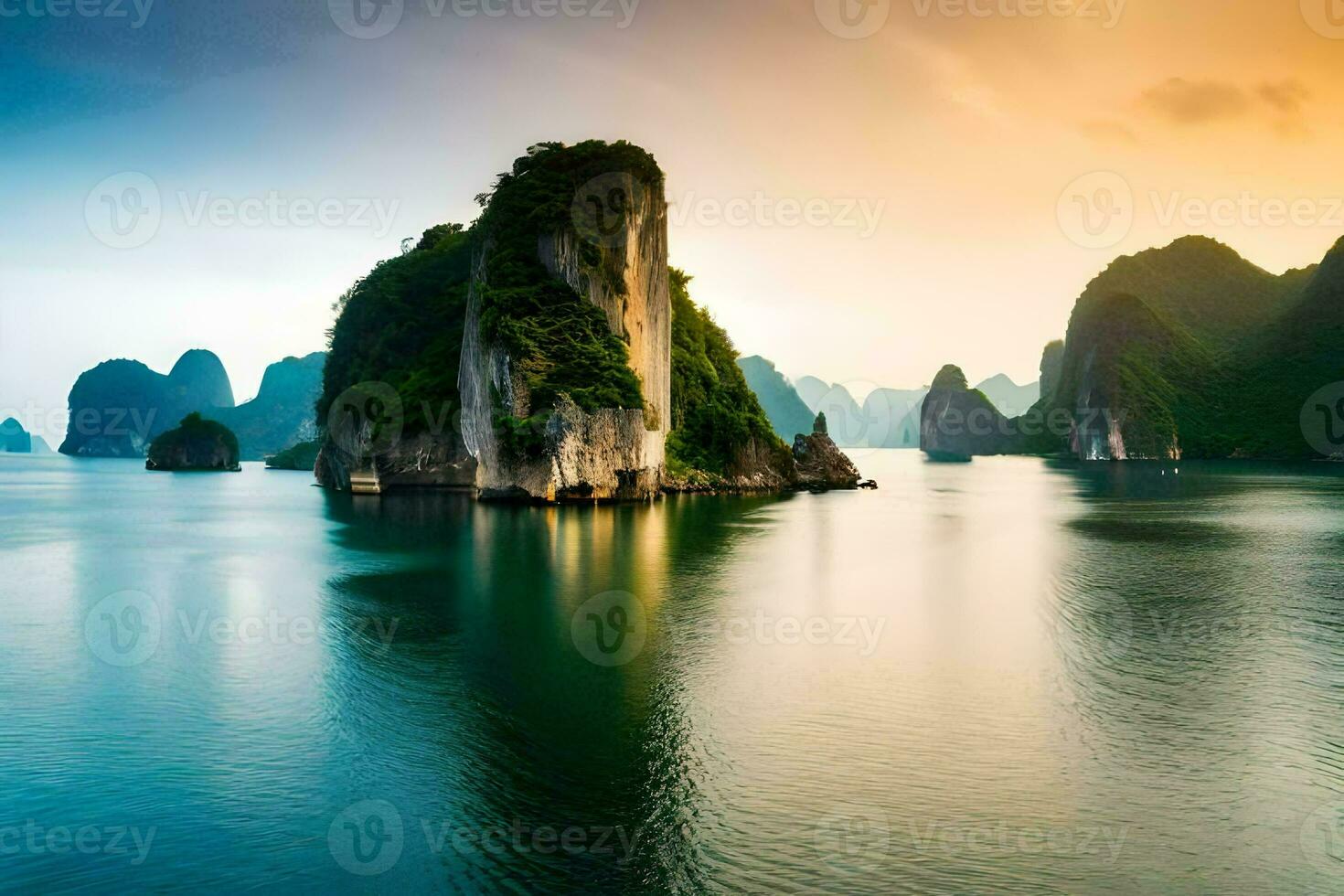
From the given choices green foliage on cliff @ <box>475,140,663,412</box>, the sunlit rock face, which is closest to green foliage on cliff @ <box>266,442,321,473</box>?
the sunlit rock face

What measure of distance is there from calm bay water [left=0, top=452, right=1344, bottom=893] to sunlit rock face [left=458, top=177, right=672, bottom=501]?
18684mm

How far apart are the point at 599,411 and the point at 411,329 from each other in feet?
97.7

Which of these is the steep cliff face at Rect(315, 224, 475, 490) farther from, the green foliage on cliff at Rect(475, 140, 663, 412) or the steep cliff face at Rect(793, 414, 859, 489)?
the steep cliff face at Rect(793, 414, 859, 489)

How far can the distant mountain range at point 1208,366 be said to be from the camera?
13662cm

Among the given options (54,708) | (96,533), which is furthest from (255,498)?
(54,708)

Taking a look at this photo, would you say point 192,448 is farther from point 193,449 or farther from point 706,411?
point 706,411

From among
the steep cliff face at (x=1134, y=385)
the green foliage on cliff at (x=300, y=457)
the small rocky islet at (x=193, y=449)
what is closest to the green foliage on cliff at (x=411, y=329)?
the small rocky islet at (x=193, y=449)

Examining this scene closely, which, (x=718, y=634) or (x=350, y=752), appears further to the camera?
(x=718, y=634)

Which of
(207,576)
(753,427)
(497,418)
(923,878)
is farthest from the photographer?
(753,427)

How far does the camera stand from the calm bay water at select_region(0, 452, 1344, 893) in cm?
811

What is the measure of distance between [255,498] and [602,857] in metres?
61.2

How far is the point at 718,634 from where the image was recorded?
1739cm

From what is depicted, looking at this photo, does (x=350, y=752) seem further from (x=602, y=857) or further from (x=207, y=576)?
(x=207, y=576)

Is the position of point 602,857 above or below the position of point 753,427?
below
